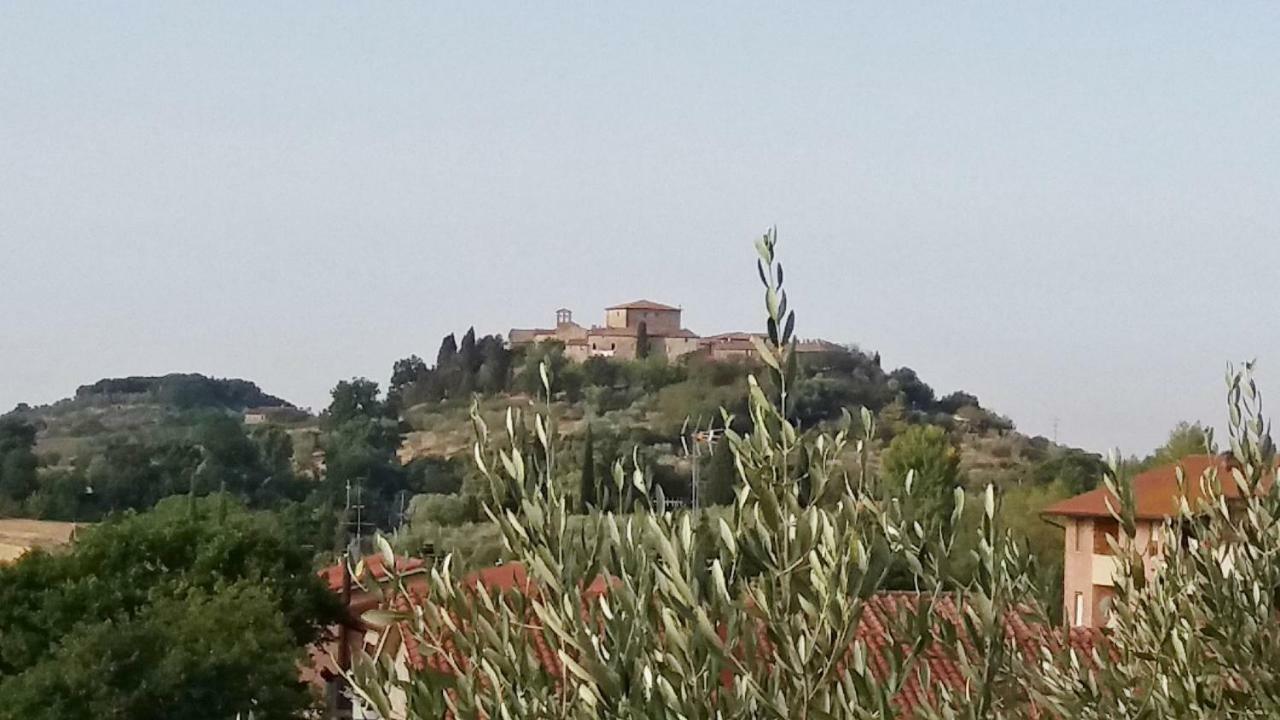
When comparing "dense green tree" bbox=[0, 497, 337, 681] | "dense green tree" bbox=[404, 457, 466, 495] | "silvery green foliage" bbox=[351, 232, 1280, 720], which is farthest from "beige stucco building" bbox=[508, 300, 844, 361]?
"silvery green foliage" bbox=[351, 232, 1280, 720]

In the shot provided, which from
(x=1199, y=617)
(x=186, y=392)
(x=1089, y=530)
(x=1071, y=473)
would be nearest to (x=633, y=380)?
(x=186, y=392)

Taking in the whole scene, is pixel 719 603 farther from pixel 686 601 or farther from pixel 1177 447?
pixel 1177 447

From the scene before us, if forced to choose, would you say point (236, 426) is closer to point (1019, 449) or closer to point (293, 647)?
point (1019, 449)

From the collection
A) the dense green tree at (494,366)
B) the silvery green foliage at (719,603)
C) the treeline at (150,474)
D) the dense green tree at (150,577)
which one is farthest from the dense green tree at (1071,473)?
the silvery green foliage at (719,603)

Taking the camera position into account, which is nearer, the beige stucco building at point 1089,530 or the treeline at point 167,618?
the treeline at point 167,618

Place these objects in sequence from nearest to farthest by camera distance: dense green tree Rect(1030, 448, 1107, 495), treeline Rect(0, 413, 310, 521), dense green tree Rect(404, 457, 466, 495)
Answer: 1. dense green tree Rect(1030, 448, 1107, 495)
2. treeline Rect(0, 413, 310, 521)
3. dense green tree Rect(404, 457, 466, 495)

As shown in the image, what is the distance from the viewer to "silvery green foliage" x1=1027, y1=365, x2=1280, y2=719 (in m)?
5.94

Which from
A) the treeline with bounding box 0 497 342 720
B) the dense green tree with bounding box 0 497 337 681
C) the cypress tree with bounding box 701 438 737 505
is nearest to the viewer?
the cypress tree with bounding box 701 438 737 505

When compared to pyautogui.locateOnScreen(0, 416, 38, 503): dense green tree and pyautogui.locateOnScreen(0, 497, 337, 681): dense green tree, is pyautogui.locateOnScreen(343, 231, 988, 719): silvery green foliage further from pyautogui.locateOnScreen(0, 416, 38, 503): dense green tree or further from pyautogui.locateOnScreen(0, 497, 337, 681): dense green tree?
pyautogui.locateOnScreen(0, 416, 38, 503): dense green tree

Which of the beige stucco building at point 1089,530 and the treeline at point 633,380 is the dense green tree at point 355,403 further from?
the beige stucco building at point 1089,530

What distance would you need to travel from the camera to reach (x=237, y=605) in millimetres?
22609

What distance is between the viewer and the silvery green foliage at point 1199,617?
594 cm

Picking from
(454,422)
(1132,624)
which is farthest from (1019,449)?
(1132,624)

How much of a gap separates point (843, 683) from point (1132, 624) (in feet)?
8.97
